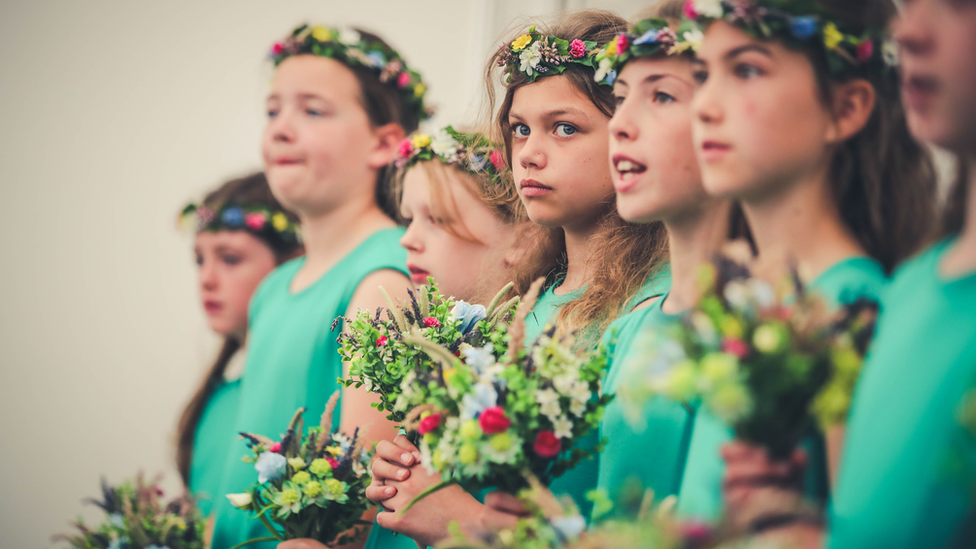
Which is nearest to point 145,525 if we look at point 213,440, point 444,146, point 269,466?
point 213,440

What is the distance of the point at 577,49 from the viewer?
1.93m

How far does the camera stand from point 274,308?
2.85 meters

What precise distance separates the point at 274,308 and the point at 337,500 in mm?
1143

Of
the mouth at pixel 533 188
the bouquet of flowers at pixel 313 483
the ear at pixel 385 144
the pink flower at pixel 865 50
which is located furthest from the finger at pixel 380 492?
the ear at pixel 385 144

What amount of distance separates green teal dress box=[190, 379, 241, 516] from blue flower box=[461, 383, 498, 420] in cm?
205

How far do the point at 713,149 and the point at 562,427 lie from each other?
0.54m

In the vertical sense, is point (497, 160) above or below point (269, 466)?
above

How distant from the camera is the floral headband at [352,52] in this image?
280 centimetres

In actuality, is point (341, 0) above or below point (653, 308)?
above

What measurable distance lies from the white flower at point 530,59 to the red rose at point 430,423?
0.98 m

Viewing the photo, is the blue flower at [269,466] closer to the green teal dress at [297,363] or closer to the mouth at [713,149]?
the green teal dress at [297,363]

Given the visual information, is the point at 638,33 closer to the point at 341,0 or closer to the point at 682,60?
the point at 682,60

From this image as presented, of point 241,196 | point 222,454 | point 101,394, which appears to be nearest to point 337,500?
point 222,454

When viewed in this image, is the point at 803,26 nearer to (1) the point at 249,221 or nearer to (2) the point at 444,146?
(2) the point at 444,146
